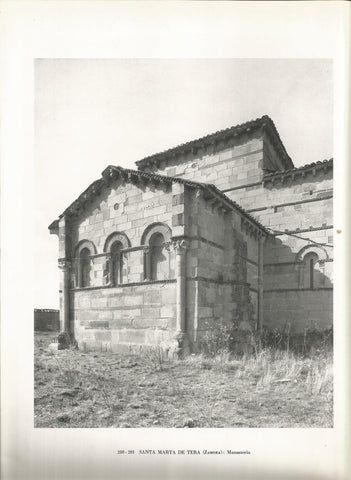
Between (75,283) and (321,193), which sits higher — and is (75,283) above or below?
below

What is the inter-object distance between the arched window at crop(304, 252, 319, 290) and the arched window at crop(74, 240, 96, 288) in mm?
5996

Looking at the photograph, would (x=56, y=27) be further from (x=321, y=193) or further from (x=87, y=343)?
(x=321, y=193)

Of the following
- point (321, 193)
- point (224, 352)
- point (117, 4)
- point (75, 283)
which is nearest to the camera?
point (117, 4)

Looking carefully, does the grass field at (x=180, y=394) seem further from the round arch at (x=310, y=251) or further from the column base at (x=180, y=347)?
the round arch at (x=310, y=251)

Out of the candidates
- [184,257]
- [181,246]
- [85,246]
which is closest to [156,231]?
[181,246]

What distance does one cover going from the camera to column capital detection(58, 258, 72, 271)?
7.34m

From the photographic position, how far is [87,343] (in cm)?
759

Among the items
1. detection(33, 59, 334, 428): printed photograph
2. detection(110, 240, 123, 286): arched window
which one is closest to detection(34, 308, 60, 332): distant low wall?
detection(33, 59, 334, 428): printed photograph

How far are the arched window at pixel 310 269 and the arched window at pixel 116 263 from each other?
5.25 meters

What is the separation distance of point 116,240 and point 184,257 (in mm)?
1915

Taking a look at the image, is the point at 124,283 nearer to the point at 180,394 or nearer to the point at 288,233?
the point at 180,394

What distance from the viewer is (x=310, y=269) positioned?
9.29 metres

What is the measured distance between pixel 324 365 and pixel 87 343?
529 centimetres

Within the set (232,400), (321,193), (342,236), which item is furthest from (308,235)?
(232,400)
